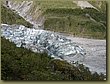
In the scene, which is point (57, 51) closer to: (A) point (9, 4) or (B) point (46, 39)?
(B) point (46, 39)

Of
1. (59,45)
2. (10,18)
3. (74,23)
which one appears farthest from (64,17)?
(10,18)

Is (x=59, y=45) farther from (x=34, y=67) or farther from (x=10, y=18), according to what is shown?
(x=10, y=18)

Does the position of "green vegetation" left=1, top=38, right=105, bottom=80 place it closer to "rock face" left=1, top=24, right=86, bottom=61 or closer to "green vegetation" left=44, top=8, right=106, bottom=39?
"rock face" left=1, top=24, right=86, bottom=61

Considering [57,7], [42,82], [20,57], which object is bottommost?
[42,82]

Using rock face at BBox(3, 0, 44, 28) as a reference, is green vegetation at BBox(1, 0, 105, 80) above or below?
below

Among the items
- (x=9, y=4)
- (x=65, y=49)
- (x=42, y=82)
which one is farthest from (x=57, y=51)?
(x=9, y=4)

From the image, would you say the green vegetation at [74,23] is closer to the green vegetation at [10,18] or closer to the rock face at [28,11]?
the rock face at [28,11]

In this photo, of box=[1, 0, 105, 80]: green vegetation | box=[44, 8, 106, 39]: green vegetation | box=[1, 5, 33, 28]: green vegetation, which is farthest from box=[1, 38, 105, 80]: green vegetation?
box=[44, 8, 106, 39]: green vegetation
